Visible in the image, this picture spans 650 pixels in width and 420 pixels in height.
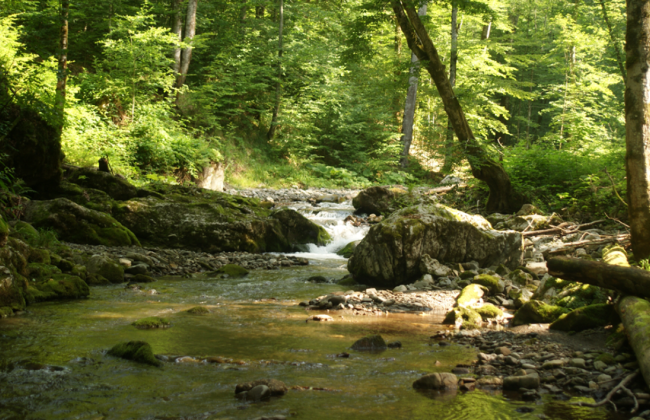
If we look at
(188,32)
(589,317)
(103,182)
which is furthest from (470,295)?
(188,32)

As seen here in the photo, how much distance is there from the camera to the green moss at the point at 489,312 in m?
6.00

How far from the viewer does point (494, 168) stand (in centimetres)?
1215

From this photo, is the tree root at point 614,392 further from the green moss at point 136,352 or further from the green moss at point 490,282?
the green moss at point 490,282

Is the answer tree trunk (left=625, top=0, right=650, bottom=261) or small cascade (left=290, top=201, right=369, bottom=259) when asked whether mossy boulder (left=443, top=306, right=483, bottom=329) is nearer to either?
tree trunk (left=625, top=0, right=650, bottom=261)

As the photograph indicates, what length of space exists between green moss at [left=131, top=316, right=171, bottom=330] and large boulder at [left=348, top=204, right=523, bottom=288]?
3.90 m

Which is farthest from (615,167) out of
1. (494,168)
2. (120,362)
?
(120,362)

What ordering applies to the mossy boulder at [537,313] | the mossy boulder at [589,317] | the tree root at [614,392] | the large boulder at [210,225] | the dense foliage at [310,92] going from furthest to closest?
the dense foliage at [310,92]
the large boulder at [210,225]
the mossy boulder at [537,313]
the mossy boulder at [589,317]
the tree root at [614,392]

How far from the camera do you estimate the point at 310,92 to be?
84.1 ft

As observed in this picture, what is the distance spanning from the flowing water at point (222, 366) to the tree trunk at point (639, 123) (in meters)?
2.79

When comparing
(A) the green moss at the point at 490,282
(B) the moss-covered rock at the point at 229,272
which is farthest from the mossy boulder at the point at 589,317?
(B) the moss-covered rock at the point at 229,272

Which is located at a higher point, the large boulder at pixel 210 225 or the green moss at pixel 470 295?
the large boulder at pixel 210 225

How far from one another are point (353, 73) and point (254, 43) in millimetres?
5419

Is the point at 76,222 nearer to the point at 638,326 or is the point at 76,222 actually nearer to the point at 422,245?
the point at 422,245

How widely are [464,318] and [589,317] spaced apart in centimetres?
138
